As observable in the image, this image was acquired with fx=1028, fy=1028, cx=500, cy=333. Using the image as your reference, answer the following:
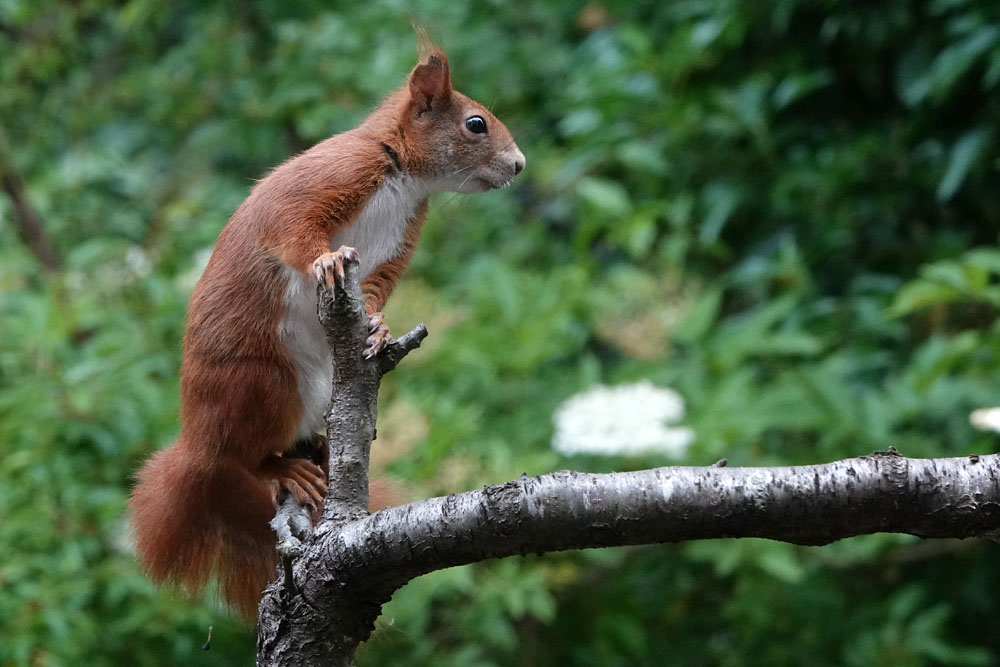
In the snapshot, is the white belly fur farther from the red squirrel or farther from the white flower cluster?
the white flower cluster

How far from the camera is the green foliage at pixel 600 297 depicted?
183 cm

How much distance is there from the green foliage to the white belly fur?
612 mm

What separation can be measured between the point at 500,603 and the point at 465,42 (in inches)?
59.2

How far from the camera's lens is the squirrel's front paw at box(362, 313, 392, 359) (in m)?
0.98

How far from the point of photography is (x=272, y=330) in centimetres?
113

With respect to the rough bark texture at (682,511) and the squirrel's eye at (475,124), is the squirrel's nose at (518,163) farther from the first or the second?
the rough bark texture at (682,511)

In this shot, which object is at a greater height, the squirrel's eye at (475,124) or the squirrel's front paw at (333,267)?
the squirrel's eye at (475,124)

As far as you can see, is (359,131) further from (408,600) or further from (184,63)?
(184,63)

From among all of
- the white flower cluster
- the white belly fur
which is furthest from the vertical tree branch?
the white belly fur

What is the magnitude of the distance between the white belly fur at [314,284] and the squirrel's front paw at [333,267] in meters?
0.11

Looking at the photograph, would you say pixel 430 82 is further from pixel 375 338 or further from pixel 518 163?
pixel 375 338

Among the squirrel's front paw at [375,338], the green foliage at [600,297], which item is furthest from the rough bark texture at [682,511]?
the green foliage at [600,297]

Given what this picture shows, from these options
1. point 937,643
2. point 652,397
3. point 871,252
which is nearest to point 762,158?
point 871,252

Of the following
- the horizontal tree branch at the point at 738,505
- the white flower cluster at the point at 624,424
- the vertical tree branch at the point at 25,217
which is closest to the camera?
the horizontal tree branch at the point at 738,505
